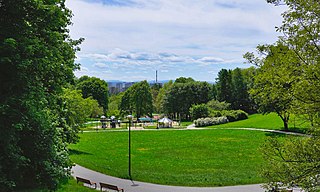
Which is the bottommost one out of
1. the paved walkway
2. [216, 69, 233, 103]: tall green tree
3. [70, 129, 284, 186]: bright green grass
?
the paved walkway

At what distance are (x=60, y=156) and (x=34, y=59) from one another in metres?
5.21

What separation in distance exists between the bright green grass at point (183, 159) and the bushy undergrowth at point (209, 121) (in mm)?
17933

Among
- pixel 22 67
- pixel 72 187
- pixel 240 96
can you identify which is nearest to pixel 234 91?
pixel 240 96

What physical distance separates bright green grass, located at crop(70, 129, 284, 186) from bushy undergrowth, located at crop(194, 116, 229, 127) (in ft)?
58.8

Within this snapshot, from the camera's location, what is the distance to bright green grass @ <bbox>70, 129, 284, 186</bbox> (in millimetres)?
19031

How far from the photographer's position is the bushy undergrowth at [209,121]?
57747 mm

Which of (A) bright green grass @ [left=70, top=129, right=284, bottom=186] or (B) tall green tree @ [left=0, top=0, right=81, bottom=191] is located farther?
(A) bright green grass @ [left=70, top=129, right=284, bottom=186]

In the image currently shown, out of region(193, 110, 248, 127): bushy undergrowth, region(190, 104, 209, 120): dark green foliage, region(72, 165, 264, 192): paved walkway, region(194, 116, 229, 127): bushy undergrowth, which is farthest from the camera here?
region(190, 104, 209, 120): dark green foliage

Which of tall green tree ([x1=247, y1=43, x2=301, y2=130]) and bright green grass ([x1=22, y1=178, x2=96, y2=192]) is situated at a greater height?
tall green tree ([x1=247, y1=43, x2=301, y2=130])

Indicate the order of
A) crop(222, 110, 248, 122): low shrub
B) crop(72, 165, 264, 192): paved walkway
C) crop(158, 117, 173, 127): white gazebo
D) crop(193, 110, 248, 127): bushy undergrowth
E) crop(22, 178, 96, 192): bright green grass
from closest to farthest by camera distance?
1. crop(22, 178, 96, 192): bright green grass
2. crop(72, 165, 264, 192): paved walkway
3. crop(193, 110, 248, 127): bushy undergrowth
4. crop(158, 117, 173, 127): white gazebo
5. crop(222, 110, 248, 122): low shrub

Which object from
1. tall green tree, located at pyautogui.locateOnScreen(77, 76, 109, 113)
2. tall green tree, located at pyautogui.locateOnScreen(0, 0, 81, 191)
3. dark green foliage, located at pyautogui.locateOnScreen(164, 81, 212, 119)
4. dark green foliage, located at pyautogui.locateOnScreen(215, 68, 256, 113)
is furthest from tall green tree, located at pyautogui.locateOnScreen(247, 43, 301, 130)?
tall green tree, located at pyautogui.locateOnScreen(77, 76, 109, 113)

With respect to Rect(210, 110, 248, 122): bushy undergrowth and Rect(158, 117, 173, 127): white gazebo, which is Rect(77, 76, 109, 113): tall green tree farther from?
Rect(210, 110, 248, 122): bushy undergrowth

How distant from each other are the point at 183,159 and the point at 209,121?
3376cm

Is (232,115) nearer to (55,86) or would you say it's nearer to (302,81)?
(55,86)
